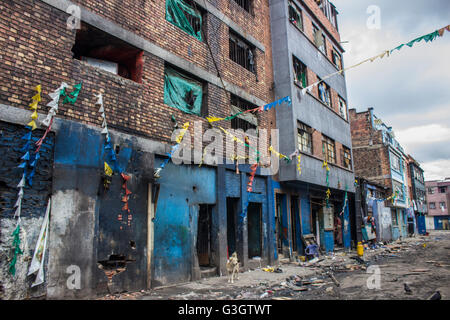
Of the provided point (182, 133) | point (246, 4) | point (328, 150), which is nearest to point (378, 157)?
point (328, 150)

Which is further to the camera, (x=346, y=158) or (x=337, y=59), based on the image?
(x=337, y=59)

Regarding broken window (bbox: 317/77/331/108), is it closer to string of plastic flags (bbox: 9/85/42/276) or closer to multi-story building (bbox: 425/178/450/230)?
string of plastic flags (bbox: 9/85/42/276)

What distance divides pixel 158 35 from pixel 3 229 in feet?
20.8

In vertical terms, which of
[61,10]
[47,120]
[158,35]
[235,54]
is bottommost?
[47,120]

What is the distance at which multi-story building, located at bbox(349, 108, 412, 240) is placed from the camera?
3244cm

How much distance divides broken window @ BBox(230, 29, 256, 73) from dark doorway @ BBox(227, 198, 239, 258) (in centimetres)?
571

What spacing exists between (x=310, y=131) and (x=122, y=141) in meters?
10.9

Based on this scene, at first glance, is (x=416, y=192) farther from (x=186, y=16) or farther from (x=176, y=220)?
(x=176, y=220)

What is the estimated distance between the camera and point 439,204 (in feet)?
207

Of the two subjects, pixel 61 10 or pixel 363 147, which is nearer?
pixel 61 10

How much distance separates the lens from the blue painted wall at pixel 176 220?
8359 mm

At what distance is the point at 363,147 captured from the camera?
111 ft
